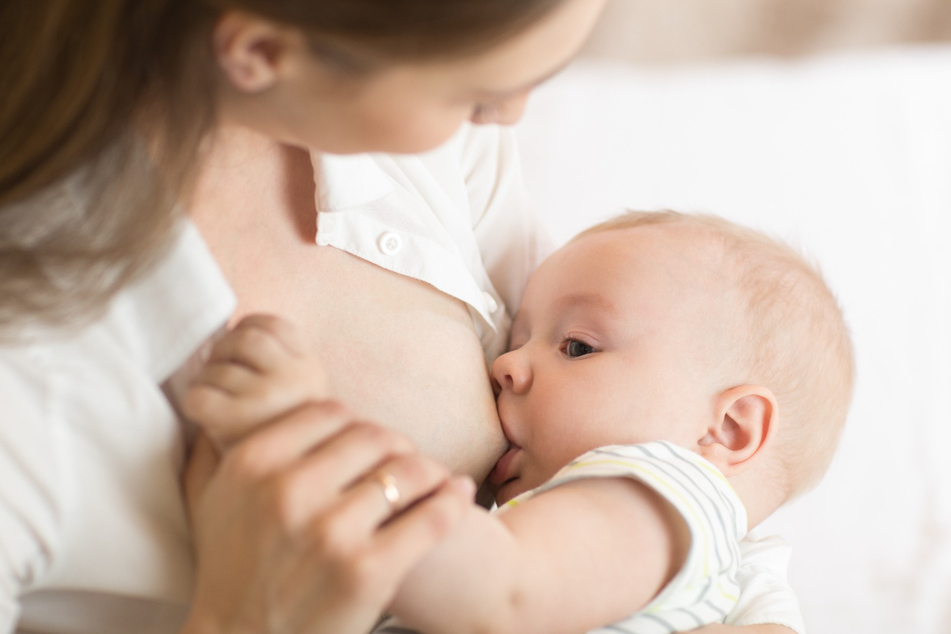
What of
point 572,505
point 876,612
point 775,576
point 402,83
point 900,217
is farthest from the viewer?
point 900,217

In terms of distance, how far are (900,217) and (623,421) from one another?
120 centimetres

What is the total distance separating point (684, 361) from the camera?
1.09 metres

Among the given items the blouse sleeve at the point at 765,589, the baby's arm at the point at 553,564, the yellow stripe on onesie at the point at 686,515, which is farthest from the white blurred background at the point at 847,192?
the baby's arm at the point at 553,564

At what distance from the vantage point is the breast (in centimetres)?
97

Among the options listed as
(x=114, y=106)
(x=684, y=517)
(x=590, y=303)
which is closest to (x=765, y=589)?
(x=684, y=517)

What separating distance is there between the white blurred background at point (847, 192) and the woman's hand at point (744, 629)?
0.43 meters

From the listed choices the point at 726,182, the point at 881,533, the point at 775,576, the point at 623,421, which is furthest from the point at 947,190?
the point at 623,421

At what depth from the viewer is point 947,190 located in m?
2.00

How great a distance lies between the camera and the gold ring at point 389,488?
71 cm

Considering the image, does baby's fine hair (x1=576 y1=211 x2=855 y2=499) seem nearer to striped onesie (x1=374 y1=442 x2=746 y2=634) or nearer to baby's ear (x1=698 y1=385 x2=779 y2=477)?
baby's ear (x1=698 y1=385 x2=779 y2=477)

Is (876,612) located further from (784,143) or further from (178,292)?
(178,292)

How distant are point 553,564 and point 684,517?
0.15 m

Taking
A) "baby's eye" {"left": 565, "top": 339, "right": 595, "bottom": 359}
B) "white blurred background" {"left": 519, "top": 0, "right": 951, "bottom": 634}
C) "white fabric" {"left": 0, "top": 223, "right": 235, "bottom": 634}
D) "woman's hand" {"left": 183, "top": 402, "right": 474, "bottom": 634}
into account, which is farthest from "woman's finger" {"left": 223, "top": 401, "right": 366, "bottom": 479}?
"white blurred background" {"left": 519, "top": 0, "right": 951, "bottom": 634}

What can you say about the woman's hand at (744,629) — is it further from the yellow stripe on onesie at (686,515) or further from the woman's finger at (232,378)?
the woman's finger at (232,378)
